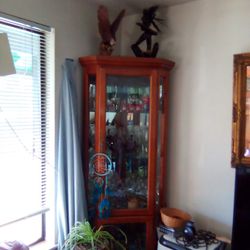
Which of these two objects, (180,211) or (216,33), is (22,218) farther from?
(216,33)

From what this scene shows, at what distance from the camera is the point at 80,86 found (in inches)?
91.7

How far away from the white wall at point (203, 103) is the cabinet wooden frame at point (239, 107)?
0.26ft

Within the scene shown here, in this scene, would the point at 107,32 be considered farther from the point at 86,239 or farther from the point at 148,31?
the point at 86,239

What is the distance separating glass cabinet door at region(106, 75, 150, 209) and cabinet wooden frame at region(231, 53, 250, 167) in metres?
0.65

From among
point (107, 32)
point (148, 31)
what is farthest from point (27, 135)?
point (148, 31)

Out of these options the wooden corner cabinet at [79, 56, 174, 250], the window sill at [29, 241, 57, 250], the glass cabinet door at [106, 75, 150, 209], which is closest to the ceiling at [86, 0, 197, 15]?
the wooden corner cabinet at [79, 56, 174, 250]

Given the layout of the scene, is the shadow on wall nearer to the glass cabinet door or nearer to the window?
the glass cabinet door

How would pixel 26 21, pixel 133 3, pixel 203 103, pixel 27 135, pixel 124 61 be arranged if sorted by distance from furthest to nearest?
pixel 133 3 → pixel 203 103 → pixel 124 61 → pixel 27 135 → pixel 26 21

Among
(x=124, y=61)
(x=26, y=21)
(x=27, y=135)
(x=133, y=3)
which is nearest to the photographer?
(x=26, y=21)

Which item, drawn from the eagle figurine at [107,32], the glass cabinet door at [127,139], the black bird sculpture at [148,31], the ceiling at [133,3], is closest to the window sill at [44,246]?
the glass cabinet door at [127,139]

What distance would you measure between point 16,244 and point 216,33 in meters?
2.03

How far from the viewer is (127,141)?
2396 millimetres

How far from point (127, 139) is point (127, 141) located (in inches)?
0.7

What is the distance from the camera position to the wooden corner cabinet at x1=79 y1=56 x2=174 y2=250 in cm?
218
